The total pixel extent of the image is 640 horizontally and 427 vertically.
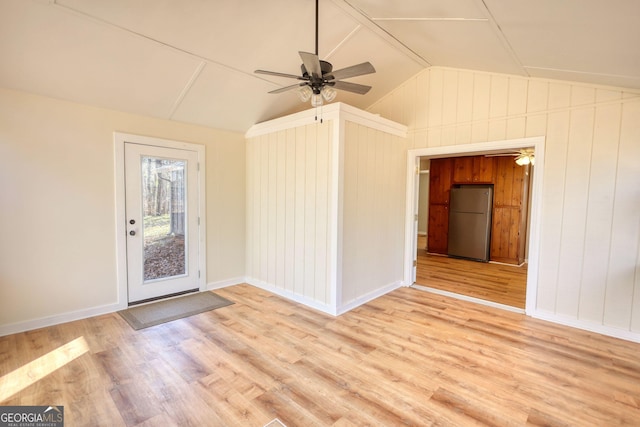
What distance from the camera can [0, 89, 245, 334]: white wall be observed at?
9.59 feet

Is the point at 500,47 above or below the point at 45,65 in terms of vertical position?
above

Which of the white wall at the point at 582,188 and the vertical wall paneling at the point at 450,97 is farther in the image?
the vertical wall paneling at the point at 450,97

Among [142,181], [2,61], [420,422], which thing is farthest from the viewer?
[142,181]


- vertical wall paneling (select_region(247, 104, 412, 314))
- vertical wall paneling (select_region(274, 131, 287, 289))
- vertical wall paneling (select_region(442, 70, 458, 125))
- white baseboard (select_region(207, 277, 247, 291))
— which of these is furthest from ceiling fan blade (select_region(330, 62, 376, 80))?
white baseboard (select_region(207, 277, 247, 291))

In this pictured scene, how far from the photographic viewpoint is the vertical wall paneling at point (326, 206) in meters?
3.55

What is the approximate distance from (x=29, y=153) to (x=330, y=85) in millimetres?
3125

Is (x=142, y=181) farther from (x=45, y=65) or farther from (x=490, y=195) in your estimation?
(x=490, y=195)

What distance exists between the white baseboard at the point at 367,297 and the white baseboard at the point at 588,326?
5.75 feet

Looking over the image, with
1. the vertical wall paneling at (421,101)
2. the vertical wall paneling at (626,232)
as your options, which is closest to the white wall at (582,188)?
the vertical wall paneling at (626,232)

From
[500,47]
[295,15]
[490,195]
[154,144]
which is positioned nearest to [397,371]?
[500,47]

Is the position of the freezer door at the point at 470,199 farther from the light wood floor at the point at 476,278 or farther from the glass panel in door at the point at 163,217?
the glass panel in door at the point at 163,217

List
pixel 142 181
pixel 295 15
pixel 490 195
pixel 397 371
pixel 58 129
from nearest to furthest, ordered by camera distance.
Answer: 1. pixel 397 371
2. pixel 295 15
3. pixel 58 129
4. pixel 142 181
5. pixel 490 195

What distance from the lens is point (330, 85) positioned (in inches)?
101

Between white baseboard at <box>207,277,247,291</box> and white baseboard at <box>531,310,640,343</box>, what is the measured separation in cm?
409
